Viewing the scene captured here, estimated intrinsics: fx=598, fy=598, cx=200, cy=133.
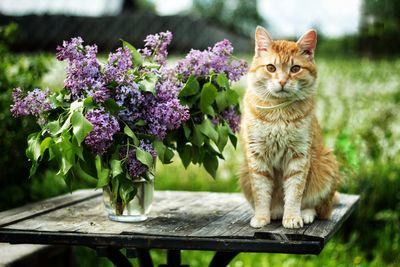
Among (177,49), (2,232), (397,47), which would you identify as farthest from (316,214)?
(177,49)

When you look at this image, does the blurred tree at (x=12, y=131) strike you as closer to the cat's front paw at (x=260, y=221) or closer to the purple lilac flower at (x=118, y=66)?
Answer: the purple lilac flower at (x=118, y=66)

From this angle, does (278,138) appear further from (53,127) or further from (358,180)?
(358,180)

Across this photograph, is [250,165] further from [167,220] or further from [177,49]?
[177,49]

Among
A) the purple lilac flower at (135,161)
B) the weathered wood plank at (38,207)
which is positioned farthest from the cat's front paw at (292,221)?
the weathered wood plank at (38,207)

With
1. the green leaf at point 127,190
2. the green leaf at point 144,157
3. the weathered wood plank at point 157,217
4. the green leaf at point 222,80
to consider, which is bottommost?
the weathered wood plank at point 157,217

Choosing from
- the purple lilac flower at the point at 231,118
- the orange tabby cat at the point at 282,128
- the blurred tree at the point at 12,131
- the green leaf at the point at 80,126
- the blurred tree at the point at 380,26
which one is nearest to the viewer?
the green leaf at the point at 80,126

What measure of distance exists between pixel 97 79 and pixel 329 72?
266 inches

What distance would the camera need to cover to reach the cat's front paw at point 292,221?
2578 mm

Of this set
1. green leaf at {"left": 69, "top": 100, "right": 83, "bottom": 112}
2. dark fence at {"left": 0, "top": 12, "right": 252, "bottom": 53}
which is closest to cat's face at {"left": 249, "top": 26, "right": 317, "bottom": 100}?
green leaf at {"left": 69, "top": 100, "right": 83, "bottom": 112}

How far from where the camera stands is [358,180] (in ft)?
16.0

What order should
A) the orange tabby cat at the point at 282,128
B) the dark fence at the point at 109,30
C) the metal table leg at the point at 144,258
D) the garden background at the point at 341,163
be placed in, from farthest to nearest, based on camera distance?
the dark fence at the point at 109,30 → the garden background at the point at 341,163 → the metal table leg at the point at 144,258 → the orange tabby cat at the point at 282,128

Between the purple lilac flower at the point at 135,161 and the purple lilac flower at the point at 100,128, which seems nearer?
the purple lilac flower at the point at 100,128

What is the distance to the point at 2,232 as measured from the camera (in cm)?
249

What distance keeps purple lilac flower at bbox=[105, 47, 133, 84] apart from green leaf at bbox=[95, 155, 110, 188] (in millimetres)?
335
